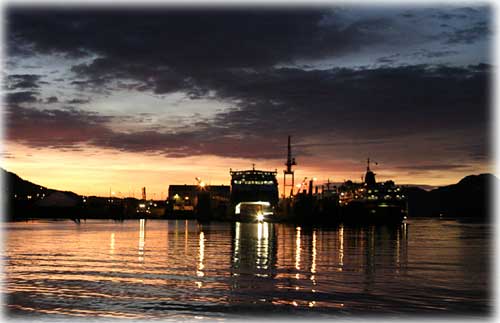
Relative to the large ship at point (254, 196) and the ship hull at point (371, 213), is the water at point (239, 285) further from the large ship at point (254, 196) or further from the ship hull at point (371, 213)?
the large ship at point (254, 196)

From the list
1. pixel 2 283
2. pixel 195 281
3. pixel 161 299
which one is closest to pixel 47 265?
pixel 2 283

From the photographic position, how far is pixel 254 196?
465 feet

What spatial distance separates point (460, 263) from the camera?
3394 centimetres

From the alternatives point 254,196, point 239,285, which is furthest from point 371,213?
point 239,285

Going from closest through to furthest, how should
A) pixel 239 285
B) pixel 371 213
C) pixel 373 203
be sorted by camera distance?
pixel 239 285 → pixel 371 213 → pixel 373 203

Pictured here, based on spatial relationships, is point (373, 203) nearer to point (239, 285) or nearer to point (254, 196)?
point (254, 196)

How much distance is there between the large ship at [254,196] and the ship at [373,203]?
620 inches

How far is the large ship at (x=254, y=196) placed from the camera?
5408 inches

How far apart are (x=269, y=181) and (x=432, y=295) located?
12570 centimetres

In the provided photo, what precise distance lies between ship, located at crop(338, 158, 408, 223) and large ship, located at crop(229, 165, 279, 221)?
15.8 metres

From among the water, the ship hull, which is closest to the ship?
the ship hull

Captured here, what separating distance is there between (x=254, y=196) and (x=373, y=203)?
28.4 metres

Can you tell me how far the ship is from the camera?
136375 millimetres

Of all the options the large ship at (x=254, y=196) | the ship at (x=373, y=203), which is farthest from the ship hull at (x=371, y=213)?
the large ship at (x=254, y=196)
